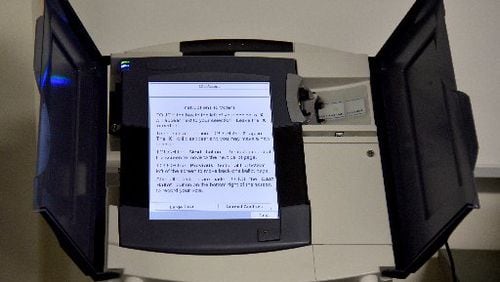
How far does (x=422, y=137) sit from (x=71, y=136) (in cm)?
57

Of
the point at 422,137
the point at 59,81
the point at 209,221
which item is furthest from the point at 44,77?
the point at 422,137

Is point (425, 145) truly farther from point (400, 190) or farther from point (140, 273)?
point (140, 273)

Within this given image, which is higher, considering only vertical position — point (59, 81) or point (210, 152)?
point (59, 81)

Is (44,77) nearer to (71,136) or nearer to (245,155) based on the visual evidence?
(71,136)

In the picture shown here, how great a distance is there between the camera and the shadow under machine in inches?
36.7

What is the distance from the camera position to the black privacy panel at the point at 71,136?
2.83ft

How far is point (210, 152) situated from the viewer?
100 centimetres

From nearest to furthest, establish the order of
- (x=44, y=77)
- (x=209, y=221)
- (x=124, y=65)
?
(x=44, y=77) < (x=209, y=221) < (x=124, y=65)

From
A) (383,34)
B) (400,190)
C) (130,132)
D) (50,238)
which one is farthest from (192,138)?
(383,34)

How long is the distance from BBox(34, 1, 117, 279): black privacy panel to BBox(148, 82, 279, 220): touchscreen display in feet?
0.35

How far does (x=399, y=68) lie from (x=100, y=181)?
0.55 meters

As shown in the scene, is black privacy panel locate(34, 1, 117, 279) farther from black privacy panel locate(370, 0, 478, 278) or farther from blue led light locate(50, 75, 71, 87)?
black privacy panel locate(370, 0, 478, 278)

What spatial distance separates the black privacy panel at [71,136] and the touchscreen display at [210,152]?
4.2 inches

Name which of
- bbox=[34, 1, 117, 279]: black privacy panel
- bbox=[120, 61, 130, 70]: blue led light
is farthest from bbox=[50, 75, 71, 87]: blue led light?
bbox=[120, 61, 130, 70]: blue led light
